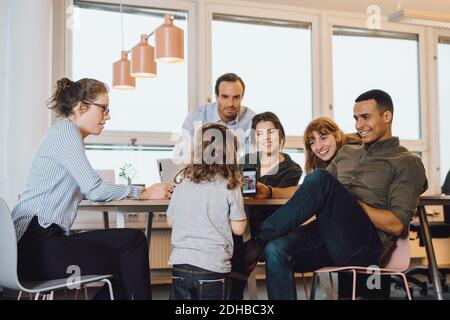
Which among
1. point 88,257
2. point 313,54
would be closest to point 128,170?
point 313,54

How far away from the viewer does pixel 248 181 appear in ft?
7.68

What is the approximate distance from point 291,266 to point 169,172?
1.36 meters

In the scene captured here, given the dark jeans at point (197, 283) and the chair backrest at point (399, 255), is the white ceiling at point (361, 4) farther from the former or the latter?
the dark jeans at point (197, 283)

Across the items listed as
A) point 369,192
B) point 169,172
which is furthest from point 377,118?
point 169,172

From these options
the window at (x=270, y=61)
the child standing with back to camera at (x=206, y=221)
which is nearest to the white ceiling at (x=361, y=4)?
the window at (x=270, y=61)

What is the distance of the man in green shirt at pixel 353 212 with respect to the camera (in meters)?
2.12

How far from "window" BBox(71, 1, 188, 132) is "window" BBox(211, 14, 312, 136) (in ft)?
1.29

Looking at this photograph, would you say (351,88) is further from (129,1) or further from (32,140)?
(32,140)

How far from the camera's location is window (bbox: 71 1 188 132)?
4.94 m

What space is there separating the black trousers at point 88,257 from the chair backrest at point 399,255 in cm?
93

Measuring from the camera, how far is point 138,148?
5070 mm

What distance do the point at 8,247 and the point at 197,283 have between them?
0.64m

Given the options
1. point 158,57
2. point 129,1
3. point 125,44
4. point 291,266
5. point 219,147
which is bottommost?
point 291,266

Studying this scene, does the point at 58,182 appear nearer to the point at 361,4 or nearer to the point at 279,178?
the point at 279,178
